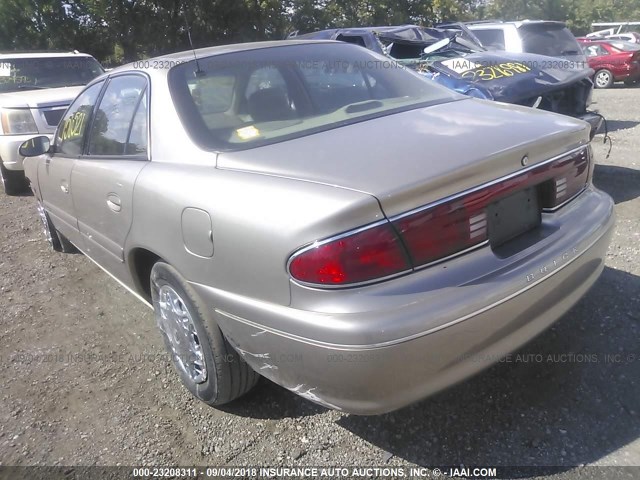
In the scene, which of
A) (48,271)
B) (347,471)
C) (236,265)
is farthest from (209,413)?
(48,271)

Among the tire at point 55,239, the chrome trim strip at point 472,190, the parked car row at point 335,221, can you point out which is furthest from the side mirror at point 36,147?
the chrome trim strip at point 472,190

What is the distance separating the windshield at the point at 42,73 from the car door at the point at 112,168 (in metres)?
5.27

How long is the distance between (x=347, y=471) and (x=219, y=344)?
2.44 feet

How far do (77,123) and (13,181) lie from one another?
4.21 m

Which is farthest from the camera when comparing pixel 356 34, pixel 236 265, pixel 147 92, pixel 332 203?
pixel 356 34

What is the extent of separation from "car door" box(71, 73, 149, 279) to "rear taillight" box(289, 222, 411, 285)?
1229 millimetres

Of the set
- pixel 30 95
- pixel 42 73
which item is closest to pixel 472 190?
pixel 30 95

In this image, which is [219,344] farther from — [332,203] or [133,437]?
[332,203]

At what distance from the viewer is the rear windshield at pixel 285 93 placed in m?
2.55

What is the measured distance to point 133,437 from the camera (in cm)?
260

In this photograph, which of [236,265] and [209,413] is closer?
[236,265]

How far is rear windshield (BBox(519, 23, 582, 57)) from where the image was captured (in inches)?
343

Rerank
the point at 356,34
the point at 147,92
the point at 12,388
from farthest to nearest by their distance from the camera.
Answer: the point at 356,34
the point at 12,388
the point at 147,92

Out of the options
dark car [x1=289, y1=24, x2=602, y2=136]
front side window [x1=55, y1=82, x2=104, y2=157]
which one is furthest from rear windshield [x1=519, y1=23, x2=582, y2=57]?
front side window [x1=55, y1=82, x2=104, y2=157]
